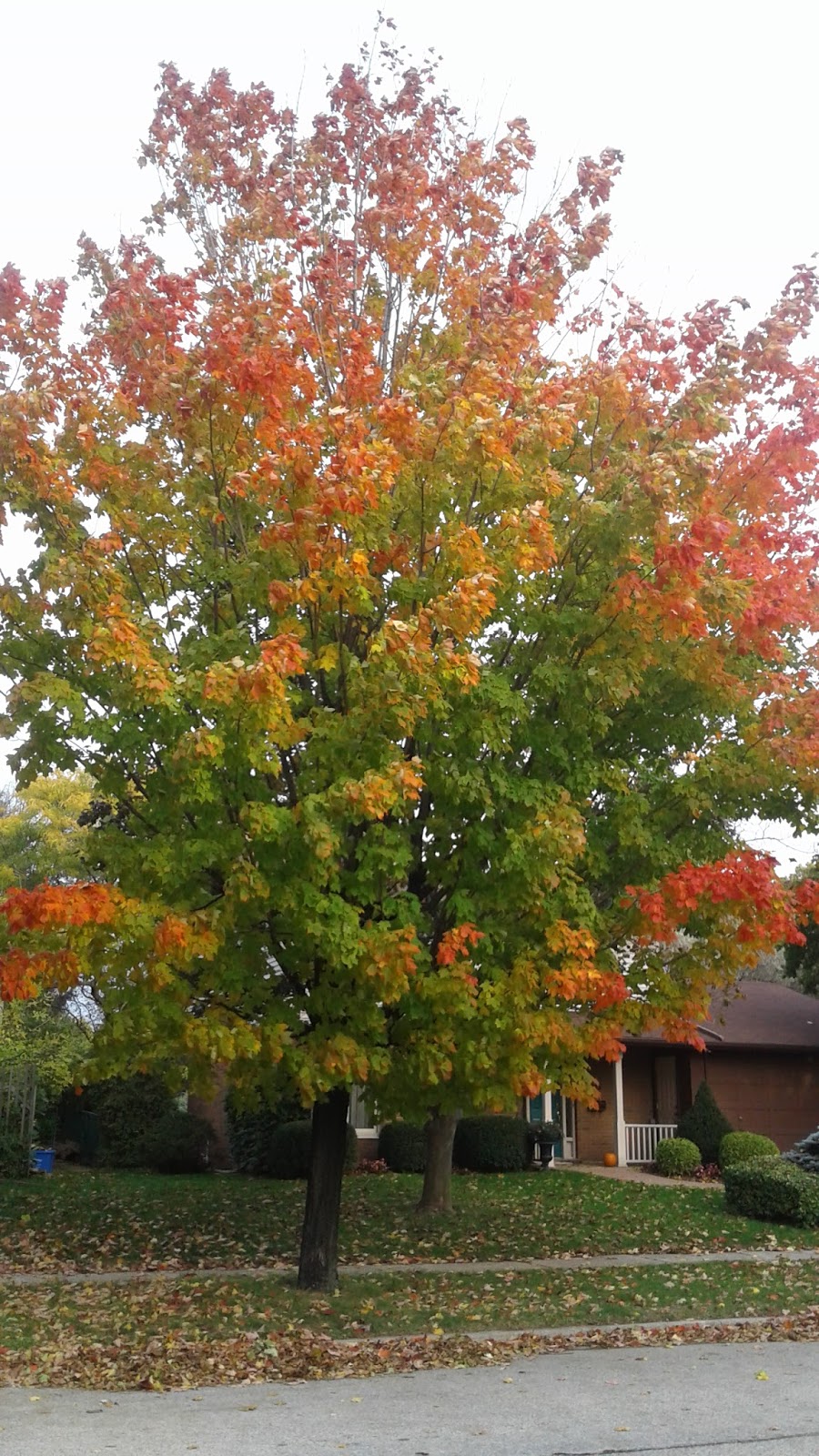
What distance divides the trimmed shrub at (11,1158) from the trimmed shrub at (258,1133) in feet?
11.9

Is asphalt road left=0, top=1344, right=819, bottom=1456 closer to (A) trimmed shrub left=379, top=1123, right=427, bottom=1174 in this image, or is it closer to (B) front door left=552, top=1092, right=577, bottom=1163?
(A) trimmed shrub left=379, top=1123, right=427, bottom=1174

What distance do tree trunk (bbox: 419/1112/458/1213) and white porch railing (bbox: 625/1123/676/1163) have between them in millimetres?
9706

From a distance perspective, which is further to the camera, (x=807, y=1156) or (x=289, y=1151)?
(x=289, y=1151)

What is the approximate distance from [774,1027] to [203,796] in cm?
2176

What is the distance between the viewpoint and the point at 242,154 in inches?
478

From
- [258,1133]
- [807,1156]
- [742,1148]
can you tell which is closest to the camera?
[807,1156]

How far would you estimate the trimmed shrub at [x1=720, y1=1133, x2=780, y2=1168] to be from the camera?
23.1 m

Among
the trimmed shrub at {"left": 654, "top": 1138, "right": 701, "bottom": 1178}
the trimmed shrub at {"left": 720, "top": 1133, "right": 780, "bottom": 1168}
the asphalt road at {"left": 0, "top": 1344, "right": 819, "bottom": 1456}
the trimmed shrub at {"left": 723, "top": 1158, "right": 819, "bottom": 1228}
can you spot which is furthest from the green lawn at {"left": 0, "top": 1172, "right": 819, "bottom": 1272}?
the asphalt road at {"left": 0, "top": 1344, "right": 819, "bottom": 1456}

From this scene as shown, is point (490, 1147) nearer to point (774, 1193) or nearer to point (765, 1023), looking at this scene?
point (774, 1193)

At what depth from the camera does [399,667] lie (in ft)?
28.7

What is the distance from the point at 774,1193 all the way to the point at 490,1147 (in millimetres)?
7213

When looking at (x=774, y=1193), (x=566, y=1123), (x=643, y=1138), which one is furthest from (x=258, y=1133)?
(x=774, y=1193)

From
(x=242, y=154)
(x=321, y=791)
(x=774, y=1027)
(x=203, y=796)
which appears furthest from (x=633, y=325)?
(x=774, y=1027)

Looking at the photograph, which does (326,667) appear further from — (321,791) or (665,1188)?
(665,1188)
